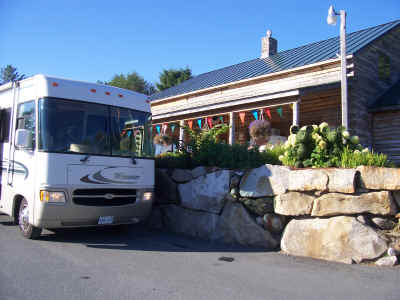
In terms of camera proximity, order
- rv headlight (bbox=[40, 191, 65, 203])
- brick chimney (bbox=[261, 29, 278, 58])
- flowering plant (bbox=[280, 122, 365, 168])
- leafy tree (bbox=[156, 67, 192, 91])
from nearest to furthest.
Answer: rv headlight (bbox=[40, 191, 65, 203]), flowering plant (bbox=[280, 122, 365, 168]), brick chimney (bbox=[261, 29, 278, 58]), leafy tree (bbox=[156, 67, 192, 91])

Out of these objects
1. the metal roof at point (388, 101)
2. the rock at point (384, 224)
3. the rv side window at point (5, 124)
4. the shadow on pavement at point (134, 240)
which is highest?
the metal roof at point (388, 101)

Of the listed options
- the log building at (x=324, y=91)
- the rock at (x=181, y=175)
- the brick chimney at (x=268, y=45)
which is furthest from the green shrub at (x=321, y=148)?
the brick chimney at (x=268, y=45)

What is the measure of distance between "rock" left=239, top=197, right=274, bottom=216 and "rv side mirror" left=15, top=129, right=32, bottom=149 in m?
4.23

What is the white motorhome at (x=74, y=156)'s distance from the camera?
6.42 metres

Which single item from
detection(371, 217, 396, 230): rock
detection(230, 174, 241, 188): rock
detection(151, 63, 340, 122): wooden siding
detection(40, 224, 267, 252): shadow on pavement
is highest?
detection(151, 63, 340, 122): wooden siding

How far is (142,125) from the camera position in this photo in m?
7.82

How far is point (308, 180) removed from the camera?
6520 millimetres

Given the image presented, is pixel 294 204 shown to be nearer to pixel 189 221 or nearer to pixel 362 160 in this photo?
pixel 362 160

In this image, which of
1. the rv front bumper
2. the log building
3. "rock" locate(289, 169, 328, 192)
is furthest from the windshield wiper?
the log building

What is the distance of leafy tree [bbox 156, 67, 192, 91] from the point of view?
5369 cm

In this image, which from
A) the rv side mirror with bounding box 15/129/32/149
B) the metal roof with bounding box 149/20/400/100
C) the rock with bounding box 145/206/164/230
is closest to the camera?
the rv side mirror with bounding box 15/129/32/149

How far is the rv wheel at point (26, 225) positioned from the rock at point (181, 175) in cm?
319

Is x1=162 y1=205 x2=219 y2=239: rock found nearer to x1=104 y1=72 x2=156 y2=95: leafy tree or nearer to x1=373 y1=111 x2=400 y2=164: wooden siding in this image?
x1=373 y1=111 x2=400 y2=164: wooden siding

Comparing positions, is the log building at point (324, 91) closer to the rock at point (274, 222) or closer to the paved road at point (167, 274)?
the rock at point (274, 222)
